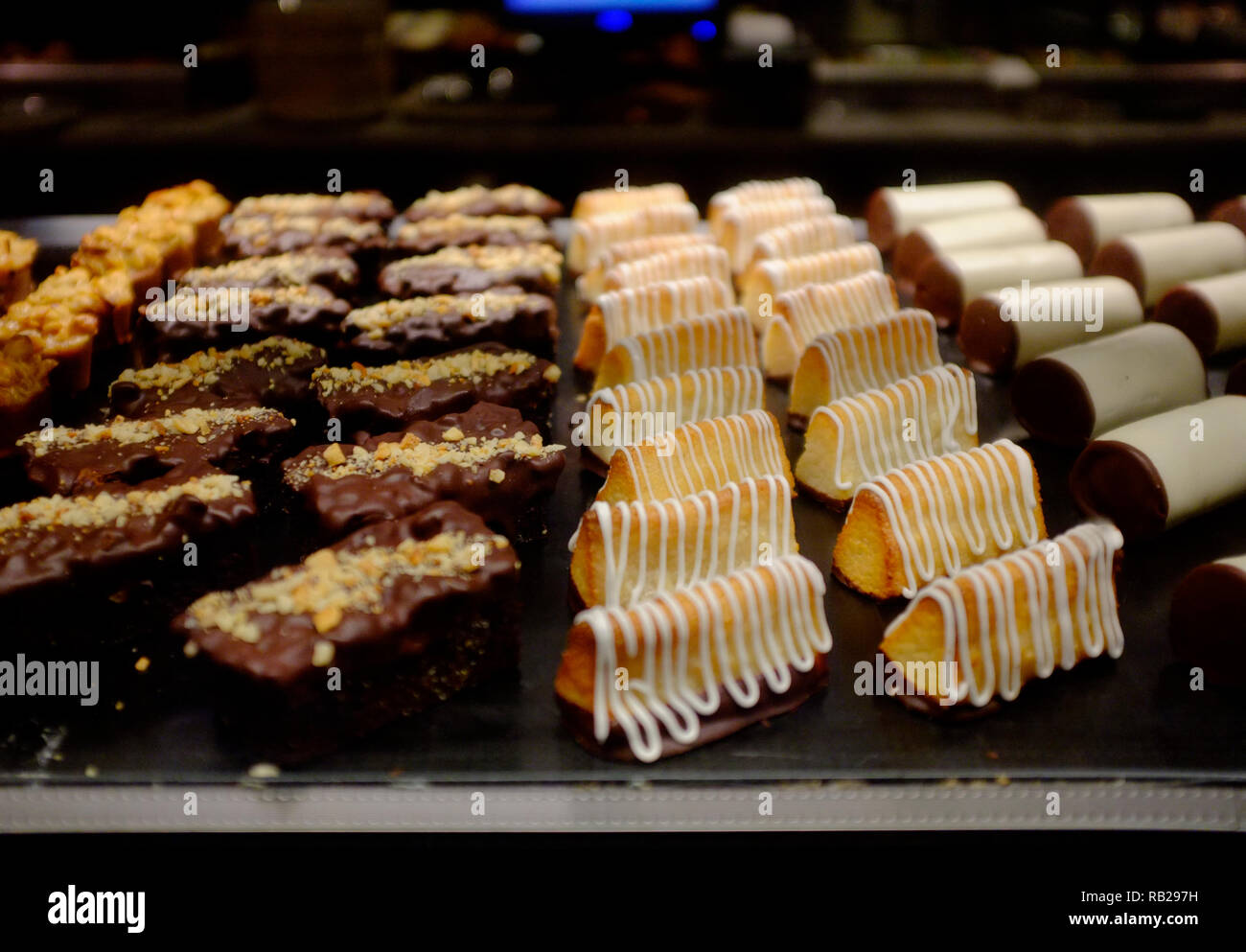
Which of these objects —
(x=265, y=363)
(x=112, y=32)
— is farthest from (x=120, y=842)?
(x=112, y=32)

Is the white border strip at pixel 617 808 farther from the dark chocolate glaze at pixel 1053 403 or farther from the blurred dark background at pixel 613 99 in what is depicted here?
the blurred dark background at pixel 613 99

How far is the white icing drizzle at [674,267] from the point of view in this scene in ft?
13.5

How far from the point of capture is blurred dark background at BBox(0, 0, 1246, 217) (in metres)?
5.13

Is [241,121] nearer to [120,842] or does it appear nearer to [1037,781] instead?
[120,842]

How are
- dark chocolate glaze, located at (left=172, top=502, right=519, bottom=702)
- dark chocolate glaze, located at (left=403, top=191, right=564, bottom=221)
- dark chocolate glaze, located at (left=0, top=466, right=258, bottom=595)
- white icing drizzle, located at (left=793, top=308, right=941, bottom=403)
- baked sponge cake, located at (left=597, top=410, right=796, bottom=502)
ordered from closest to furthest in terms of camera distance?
dark chocolate glaze, located at (left=172, top=502, right=519, bottom=702), dark chocolate glaze, located at (left=0, top=466, right=258, bottom=595), baked sponge cake, located at (left=597, top=410, right=796, bottom=502), white icing drizzle, located at (left=793, top=308, right=941, bottom=403), dark chocolate glaze, located at (left=403, top=191, right=564, bottom=221)

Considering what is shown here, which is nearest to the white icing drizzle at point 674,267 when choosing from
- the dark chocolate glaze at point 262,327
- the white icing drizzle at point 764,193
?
the white icing drizzle at point 764,193

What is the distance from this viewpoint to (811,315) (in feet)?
12.7

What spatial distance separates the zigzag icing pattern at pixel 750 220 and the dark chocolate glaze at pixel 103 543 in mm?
2773

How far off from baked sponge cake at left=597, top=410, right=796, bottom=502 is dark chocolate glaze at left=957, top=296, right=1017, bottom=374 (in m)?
1.12

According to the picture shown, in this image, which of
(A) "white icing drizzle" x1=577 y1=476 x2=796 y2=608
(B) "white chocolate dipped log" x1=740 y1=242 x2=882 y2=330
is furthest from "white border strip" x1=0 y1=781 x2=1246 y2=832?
(B) "white chocolate dipped log" x1=740 y1=242 x2=882 y2=330

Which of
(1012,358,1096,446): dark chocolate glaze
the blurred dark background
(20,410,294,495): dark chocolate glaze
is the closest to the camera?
(20,410,294,495): dark chocolate glaze

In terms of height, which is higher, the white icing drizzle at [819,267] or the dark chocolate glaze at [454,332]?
the white icing drizzle at [819,267]

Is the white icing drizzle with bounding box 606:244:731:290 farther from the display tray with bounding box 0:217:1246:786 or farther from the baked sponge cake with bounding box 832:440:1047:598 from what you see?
the display tray with bounding box 0:217:1246:786

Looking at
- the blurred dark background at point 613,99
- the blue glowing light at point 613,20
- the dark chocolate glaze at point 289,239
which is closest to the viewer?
the dark chocolate glaze at point 289,239
